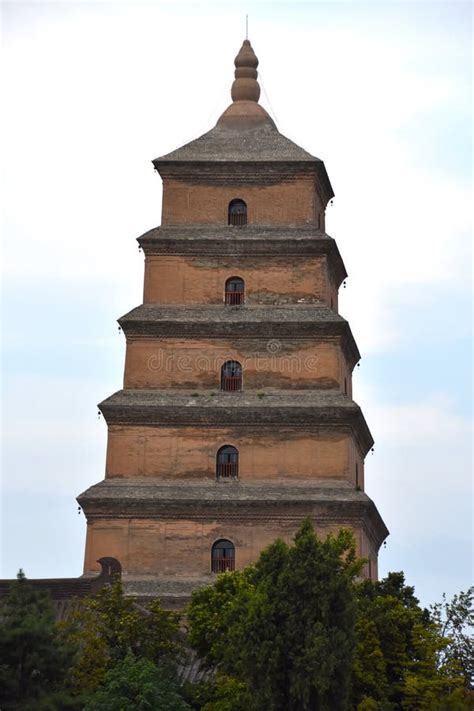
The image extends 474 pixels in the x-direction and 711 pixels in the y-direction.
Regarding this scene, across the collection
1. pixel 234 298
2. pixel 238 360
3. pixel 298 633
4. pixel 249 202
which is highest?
pixel 249 202

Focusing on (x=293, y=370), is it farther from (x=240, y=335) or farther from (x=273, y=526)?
(x=273, y=526)

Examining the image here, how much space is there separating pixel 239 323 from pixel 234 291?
4.91 feet

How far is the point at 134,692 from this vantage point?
114ft

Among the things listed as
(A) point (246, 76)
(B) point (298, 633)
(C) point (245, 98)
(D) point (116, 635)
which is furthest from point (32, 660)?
(A) point (246, 76)

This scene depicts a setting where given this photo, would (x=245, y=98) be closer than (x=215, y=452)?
No

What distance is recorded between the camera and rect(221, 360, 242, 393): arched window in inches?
1887

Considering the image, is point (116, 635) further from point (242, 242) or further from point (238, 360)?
point (242, 242)

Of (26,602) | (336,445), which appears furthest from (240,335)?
(26,602)

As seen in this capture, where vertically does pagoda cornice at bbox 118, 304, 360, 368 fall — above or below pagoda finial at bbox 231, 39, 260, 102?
below

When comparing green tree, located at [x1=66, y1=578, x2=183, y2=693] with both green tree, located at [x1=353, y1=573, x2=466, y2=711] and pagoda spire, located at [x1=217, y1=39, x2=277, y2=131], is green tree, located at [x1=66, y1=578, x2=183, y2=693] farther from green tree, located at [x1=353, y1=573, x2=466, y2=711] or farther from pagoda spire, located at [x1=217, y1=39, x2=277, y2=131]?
pagoda spire, located at [x1=217, y1=39, x2=277, y2=131]

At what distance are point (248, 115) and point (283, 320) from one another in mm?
8198

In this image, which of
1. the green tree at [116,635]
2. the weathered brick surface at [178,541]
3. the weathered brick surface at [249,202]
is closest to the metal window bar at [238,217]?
the weathered brick surface at [249,202]

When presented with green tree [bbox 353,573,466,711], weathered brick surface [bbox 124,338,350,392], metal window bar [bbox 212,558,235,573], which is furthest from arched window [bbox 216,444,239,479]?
green tree [bbox 353,573,466,711]

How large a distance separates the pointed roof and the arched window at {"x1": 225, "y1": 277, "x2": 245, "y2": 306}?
375 centimetres
